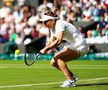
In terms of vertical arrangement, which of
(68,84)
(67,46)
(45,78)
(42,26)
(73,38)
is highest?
(73,38)

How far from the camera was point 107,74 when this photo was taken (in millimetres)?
16422

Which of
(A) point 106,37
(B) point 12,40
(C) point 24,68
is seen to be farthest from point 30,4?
(C) point 24,68

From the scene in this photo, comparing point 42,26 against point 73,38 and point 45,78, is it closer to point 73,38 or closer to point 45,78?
point 45,78

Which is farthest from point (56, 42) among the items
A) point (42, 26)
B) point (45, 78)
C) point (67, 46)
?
point (42, 26)

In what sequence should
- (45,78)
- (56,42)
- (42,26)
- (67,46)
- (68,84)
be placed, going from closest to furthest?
(56,42) < (68,84) < (67,46) < (45,78) < (42,26)

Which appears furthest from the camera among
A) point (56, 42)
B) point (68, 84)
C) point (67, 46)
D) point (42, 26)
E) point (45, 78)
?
point (42, 26)

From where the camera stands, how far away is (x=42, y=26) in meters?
27.4

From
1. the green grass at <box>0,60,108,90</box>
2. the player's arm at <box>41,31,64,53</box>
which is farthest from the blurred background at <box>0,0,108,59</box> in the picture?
the player's arm at <box>41,31,64,53</box>

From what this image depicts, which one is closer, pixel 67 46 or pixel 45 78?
pixel 67 46

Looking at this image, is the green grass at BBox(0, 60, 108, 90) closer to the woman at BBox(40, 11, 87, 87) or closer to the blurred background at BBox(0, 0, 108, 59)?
the woman at BBox(40, 11, 87, 87)

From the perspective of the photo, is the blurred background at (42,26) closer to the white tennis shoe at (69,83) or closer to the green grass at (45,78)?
the green grass at (45,78)

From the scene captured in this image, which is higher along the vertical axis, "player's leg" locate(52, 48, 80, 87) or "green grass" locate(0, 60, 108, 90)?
"player's leg" locate(52, 48, 80, 87)

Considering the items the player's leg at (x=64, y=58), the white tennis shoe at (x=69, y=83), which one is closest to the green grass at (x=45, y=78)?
the white tennis shoe at (x=69, y=83)

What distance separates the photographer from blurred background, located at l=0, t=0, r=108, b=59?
24.6m
